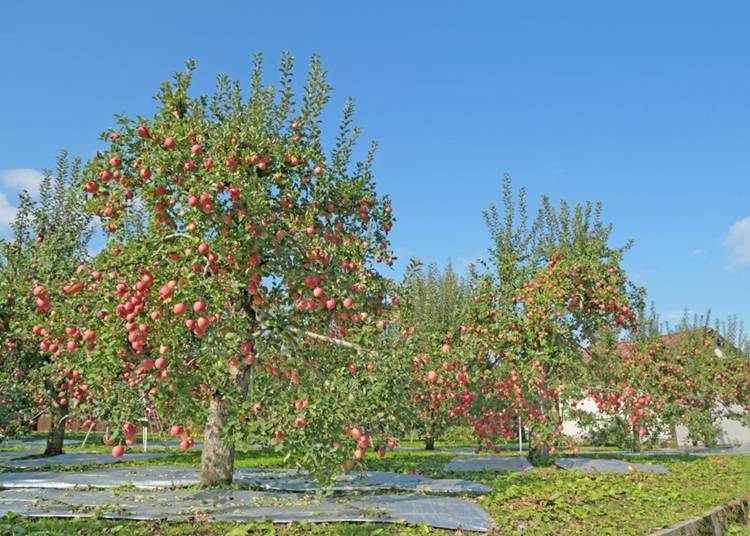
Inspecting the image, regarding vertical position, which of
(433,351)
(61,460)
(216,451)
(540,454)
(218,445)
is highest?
(433,351)

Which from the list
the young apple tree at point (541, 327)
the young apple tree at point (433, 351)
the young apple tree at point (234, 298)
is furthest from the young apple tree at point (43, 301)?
the young apple tree at point (541, 327)

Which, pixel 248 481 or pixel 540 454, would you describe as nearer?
pixel 248 481

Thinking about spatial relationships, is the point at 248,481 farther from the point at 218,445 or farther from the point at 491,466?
the point at 491,466

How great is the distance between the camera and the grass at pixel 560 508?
306 inches

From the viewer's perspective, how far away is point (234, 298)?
413 inches

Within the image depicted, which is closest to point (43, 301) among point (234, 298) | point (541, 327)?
point (234, 298)

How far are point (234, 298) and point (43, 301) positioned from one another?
116 inches

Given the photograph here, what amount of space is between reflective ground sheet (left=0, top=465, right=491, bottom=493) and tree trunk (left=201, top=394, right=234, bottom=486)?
1.36 feet

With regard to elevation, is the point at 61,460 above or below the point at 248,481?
below

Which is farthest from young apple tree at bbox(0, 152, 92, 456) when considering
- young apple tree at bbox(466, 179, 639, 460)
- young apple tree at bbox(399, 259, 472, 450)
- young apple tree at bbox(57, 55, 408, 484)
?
young apple tree at bbox(466, 179, 639, 460)

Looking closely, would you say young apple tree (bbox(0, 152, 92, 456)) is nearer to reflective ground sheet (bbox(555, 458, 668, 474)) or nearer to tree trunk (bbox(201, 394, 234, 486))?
tree trunk (bbox(201, 394, 234, 486))

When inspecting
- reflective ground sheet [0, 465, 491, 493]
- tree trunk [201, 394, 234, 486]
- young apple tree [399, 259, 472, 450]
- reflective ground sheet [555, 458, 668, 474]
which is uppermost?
young apple tree [399, 259, 472, 450]

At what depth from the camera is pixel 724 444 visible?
138 feet

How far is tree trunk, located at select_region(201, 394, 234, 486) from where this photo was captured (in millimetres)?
11578
